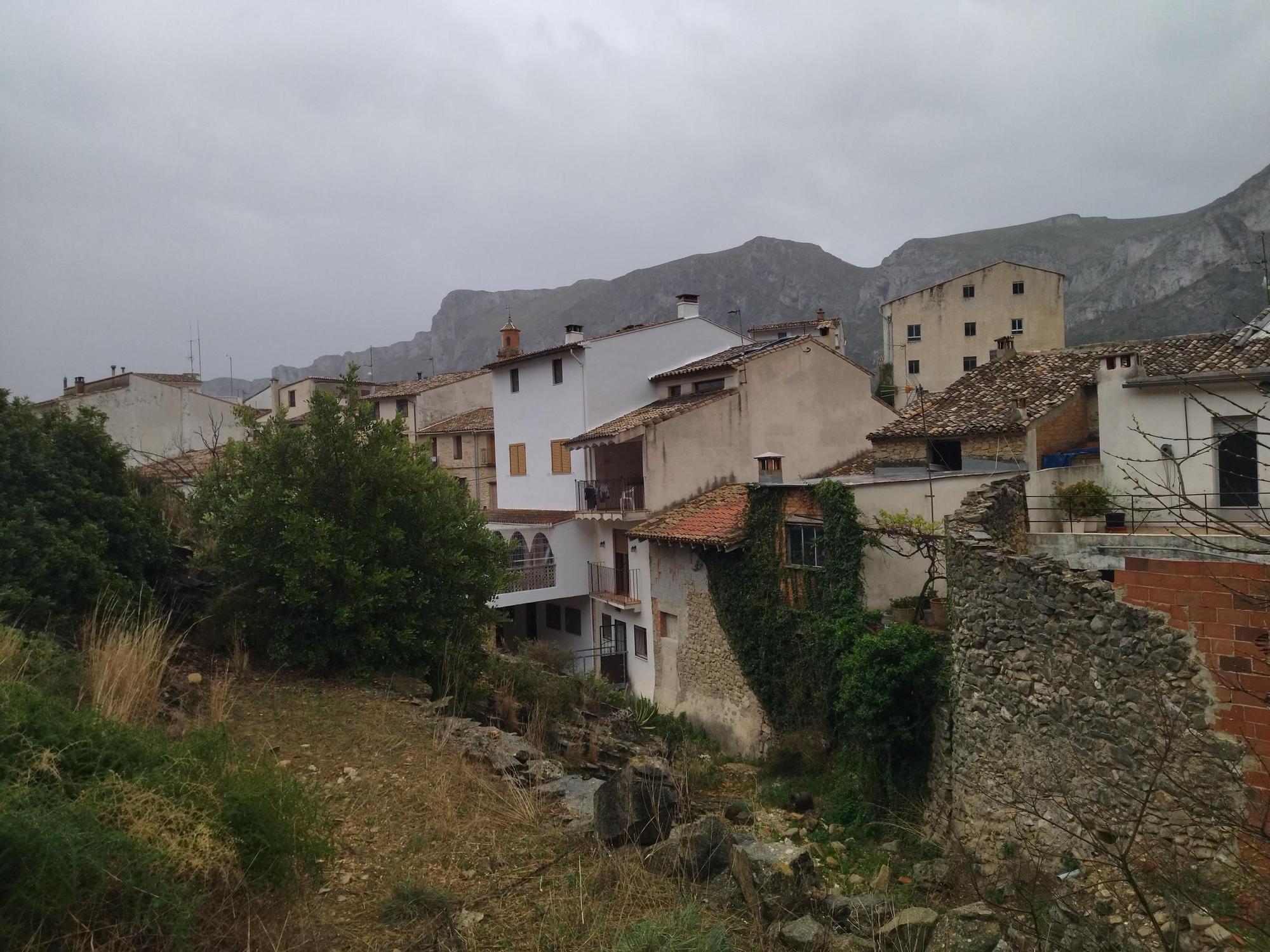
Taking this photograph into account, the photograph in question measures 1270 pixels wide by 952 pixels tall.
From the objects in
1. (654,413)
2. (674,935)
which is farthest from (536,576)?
(674,935)

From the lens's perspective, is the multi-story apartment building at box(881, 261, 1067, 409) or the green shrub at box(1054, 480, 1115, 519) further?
the multi-story apartment building at box(881, 261, 1067, 409)

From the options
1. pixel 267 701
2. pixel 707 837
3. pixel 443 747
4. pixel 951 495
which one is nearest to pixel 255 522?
pixel 267 701

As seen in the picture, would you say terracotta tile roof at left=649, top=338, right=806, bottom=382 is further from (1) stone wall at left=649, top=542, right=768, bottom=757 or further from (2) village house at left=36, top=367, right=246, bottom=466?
(2) village house at left=36, top=367, right=246, bottom=466

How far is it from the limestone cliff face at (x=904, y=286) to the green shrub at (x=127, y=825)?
155 ft

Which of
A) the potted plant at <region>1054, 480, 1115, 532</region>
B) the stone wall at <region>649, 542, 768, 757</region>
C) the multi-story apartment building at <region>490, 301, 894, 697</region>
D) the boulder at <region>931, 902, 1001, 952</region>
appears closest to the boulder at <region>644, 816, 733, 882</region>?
the boulder at <region>931, 902, 1001, 952</region>

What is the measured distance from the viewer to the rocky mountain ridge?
6294 centimetres

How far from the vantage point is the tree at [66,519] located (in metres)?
9.29

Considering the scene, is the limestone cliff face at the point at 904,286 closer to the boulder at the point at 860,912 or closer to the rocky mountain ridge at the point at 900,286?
the rocky mountain ridge at the point at 900,286

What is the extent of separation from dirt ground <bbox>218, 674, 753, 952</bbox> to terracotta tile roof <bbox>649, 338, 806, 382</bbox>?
15.5 m

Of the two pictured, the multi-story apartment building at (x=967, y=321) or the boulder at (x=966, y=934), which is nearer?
the boulder at (x=966, y=934)

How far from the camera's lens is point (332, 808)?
7.04 m

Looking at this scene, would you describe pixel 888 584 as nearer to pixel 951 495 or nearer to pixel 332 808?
pixel 951 495

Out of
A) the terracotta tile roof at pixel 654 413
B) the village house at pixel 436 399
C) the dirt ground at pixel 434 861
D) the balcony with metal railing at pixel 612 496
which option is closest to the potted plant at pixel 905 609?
the dirt ground at pixel 434 861

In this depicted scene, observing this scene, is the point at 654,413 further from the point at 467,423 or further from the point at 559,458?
the point at 467,423
